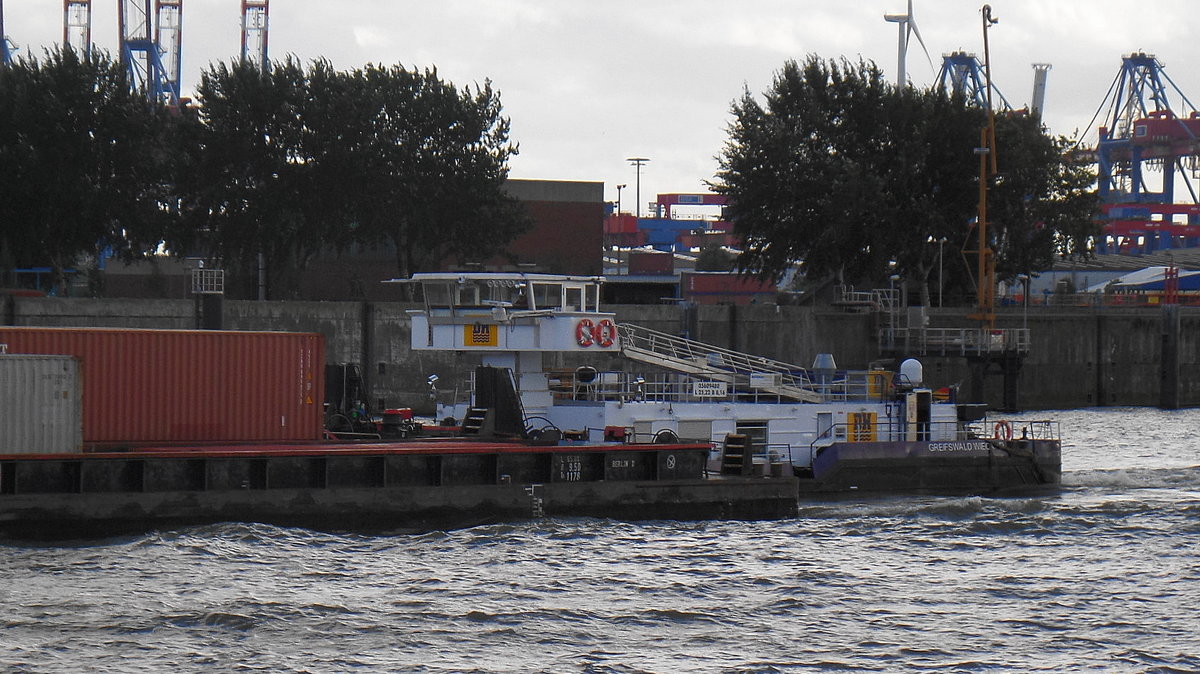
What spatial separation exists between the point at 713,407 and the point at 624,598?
1312 centimetres

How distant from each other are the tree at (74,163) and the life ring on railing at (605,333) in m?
39.6

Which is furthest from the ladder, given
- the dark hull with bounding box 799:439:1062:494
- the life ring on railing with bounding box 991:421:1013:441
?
the life ring on railing with bounding box 991:421:1013:441

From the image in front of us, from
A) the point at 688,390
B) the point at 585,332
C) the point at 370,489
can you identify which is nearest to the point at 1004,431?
the point at 688,390

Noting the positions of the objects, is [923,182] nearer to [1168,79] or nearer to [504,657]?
[504,657]

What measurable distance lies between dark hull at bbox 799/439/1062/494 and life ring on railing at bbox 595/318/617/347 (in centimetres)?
653

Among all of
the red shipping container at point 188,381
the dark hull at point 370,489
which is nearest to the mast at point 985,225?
the dark hull at point 370,489

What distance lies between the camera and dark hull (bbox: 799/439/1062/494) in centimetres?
3825

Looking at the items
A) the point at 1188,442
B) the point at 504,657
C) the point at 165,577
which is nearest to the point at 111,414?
the point at 165,577

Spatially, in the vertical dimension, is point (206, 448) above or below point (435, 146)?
below

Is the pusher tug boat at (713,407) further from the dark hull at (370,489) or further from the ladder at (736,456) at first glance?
the dark hull at (370,489)

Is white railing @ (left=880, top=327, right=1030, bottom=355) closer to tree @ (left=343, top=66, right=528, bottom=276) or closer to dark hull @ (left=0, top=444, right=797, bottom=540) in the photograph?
tree @ (left=343, top=66, right=528, bottom=276)

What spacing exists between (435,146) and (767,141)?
17.2 m

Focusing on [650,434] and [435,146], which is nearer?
[650,434]

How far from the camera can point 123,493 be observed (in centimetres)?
2859
